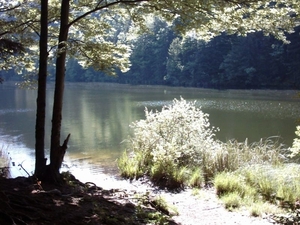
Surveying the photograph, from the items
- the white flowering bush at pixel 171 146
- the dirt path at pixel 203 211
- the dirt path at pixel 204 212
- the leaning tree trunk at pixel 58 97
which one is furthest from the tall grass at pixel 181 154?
the leaning tree trunk at pixel 58 97

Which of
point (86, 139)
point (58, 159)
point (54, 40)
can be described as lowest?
point (86, 139)

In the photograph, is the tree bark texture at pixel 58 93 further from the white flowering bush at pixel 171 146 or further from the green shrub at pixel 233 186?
the green shrub at pixel 233 186

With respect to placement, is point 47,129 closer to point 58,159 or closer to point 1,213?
point 58,159

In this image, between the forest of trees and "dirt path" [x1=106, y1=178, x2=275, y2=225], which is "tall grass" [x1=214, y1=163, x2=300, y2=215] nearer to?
"dirt path" [x1=106, y1=178, x2=275, y2=225]

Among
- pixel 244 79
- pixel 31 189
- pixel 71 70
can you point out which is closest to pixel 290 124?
pixel 31 189

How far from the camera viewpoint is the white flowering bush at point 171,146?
9055 millimetres

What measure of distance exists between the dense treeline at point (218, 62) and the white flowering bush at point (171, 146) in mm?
29734

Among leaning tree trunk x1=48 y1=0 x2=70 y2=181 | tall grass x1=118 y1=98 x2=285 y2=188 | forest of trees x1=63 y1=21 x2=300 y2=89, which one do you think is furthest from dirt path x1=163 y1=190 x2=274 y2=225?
forest of trees x1=63 y1=21 x2=300 y2=89

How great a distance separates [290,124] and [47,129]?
1306cm

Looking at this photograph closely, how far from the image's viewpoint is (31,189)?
5.41m

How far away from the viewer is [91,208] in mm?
4926

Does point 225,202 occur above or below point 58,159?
below

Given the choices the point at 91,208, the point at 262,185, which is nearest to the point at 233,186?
the point at 262,185

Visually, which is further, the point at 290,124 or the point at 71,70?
the point at 71,70
